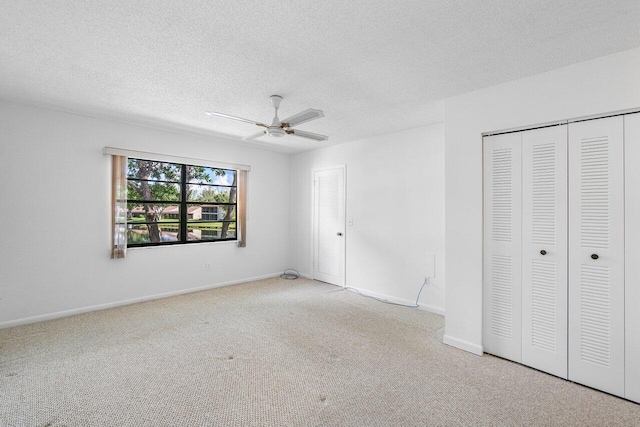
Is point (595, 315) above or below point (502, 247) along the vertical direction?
below

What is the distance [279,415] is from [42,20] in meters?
2.96

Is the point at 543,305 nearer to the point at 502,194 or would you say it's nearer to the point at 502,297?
the point at 502,297

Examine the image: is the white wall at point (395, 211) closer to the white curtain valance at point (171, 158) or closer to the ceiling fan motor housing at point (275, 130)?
the white curtain valance at point (171, 158)

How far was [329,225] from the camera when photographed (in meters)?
5.36

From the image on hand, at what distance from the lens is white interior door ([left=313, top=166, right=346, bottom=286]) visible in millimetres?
5148

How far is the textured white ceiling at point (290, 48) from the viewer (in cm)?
173

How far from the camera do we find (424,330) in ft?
10.8

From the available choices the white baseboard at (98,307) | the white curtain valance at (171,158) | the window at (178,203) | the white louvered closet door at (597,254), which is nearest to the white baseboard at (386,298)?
the white louvered closet door at (597,254)

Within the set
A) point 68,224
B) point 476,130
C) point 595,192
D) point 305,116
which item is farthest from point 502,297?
point 68,224

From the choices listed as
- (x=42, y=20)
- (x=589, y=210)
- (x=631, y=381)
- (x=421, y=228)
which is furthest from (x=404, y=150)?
(x=42, y=20)

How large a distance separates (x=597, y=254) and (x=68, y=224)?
215 inches

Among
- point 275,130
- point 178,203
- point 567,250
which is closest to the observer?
point 567,250

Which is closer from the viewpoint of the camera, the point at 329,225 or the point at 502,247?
the point at 502,247

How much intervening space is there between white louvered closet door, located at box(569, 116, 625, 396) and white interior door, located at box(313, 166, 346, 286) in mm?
3214
